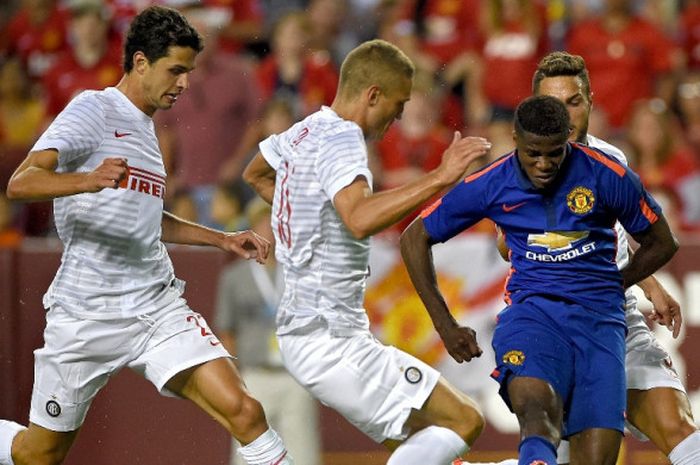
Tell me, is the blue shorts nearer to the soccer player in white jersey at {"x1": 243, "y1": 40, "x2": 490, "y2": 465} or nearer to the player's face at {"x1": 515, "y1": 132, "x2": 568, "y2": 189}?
the soccer player in white jersey at {"x1": 243, "y1": 40, "x2": 490, "y2": 465}

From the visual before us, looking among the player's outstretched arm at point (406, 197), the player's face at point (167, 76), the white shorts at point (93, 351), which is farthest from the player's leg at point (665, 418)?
the player's face at point (167, 76)

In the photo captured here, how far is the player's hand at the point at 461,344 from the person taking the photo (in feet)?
19.3

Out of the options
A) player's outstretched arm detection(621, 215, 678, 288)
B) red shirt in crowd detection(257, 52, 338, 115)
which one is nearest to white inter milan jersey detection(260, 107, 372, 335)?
player's outstretched arm detection(621, 215, 678, 288)

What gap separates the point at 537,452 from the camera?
5.29 m

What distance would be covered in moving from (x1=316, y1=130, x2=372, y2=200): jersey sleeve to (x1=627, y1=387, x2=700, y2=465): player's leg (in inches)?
63.0

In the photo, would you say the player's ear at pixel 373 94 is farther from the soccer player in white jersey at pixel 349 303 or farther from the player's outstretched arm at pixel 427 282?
the player's outstretched arm at pixel 427 282

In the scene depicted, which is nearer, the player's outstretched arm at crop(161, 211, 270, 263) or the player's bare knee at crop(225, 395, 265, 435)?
the player's bare knee at crop(225, 395, 265, 435)

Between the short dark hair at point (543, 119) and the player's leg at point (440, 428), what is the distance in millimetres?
1176

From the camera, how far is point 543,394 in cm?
555

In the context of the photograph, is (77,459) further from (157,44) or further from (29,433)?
(157,44)

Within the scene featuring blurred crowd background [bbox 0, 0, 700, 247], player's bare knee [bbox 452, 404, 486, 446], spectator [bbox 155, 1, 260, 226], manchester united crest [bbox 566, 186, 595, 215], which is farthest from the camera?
spectator [bbox 155, 1, 260, 226]

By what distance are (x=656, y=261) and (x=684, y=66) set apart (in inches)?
231

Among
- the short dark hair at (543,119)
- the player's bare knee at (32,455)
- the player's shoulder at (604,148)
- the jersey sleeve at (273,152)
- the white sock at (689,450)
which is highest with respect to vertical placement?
the short dark hair at (543,119)

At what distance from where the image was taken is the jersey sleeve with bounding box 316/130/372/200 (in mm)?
5742
